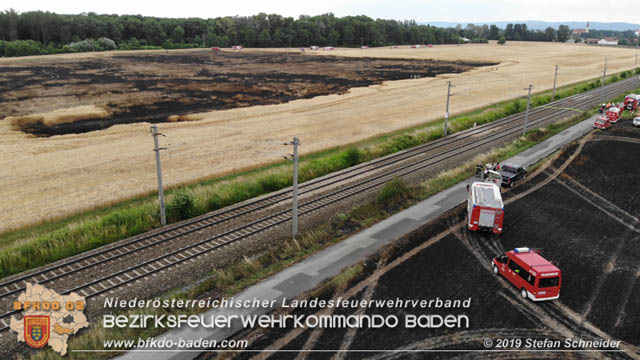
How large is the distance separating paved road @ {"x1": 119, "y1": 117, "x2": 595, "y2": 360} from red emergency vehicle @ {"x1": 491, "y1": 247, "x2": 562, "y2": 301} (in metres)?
6.51

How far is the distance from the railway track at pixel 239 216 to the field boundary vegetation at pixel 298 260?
8.82ft

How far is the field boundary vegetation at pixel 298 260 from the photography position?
17.4m

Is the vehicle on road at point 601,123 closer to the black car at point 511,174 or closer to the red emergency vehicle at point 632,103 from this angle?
the red emergency vehicle at point 632,103

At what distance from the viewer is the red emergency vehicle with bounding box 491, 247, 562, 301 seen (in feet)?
63.0

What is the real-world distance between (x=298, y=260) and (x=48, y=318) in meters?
11.3

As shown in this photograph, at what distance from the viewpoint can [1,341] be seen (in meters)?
17.7

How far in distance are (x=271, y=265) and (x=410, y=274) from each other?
6.90 meters

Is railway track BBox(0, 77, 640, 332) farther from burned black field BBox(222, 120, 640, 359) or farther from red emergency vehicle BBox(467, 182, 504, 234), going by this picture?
red emergency vehicle BBox(467, 182, 504, 234)

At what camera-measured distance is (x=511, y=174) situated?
114 ft

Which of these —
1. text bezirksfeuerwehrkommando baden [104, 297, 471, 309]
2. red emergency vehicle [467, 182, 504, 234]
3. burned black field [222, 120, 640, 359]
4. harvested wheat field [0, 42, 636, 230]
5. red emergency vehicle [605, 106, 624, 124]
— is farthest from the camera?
red emergency vehicle [605, 106, 624, 124]

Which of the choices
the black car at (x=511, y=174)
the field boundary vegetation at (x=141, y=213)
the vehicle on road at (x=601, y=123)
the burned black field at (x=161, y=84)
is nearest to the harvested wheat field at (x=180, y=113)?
the burned black field at (x=161, y=84)

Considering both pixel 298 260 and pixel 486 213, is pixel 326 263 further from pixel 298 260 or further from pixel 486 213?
pixel 486 213

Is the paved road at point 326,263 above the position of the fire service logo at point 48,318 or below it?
above

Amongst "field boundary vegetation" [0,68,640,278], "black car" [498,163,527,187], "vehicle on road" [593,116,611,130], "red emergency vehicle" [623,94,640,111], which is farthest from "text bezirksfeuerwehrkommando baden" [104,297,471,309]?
"red emergency vehicle" [623,94,640,111]
